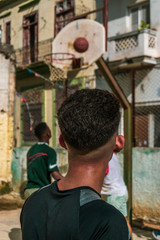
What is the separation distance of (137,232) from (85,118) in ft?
16.1

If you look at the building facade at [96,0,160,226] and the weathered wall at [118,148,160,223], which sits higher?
the building facade at [96,0,160,226]

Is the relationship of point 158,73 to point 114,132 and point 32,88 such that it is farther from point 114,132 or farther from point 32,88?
point 114,132

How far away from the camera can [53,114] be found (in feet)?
52.0

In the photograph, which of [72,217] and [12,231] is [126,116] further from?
[72,217]

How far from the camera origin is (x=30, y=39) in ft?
56.8

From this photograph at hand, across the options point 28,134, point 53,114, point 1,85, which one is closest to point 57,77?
point 1,85

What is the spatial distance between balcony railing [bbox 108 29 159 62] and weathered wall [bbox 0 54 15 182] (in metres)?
5.58

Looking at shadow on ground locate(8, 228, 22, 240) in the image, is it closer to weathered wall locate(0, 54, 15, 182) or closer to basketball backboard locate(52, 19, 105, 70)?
weathered wall locate(0, 54, 15, 182)

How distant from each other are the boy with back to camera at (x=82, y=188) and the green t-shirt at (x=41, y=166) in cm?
297

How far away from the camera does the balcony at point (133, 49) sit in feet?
42.3

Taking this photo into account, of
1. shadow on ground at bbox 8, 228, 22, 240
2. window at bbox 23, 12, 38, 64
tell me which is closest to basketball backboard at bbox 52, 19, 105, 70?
shadow on ground at bbox 8, 228, 22, 240

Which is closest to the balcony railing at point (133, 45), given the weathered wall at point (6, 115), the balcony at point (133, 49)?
the balcony at point (133, 49)

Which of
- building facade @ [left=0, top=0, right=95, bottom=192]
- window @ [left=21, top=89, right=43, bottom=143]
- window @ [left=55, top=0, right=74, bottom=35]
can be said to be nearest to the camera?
building facade @ [left=0, top=0, right=95, bottom=192]

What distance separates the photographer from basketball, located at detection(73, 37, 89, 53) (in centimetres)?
891
